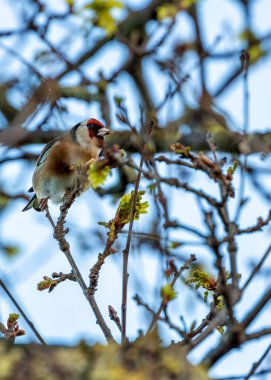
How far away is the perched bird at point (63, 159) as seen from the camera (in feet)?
16.8

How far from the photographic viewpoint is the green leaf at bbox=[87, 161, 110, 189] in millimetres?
2850

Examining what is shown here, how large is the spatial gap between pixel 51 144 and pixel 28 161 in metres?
0.63

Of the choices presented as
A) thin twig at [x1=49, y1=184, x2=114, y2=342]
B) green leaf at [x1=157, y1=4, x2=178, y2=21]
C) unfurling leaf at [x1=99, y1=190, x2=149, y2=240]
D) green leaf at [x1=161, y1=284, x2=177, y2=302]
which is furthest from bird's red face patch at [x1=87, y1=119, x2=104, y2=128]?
green leaf at [x1=161, y1=284, x2=177, y2=302]

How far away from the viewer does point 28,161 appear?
6.24 meters

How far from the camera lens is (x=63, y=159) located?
206 inches

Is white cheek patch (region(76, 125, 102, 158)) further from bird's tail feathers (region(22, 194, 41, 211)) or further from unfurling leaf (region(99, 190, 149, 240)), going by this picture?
unfurling leaf (region(99, 190, 149, 240))

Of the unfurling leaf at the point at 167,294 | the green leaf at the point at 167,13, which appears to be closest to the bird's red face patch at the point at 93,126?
the green leaf at the point at 167,13

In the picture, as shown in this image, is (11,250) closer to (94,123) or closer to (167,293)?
(94,123)

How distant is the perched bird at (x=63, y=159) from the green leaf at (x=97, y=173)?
2.00 metres

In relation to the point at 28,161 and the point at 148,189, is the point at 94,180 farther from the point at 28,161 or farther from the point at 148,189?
the point at 28,161

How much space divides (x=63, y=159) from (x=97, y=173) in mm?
2383

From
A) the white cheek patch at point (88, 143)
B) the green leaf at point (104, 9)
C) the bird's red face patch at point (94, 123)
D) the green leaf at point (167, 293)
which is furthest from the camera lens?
the bird's red face patch at point (94, 123)

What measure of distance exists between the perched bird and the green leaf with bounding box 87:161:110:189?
2.00 m

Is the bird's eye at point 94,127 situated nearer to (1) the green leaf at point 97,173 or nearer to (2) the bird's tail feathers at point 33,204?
(2) the bird's tail feathers at point 33,204
